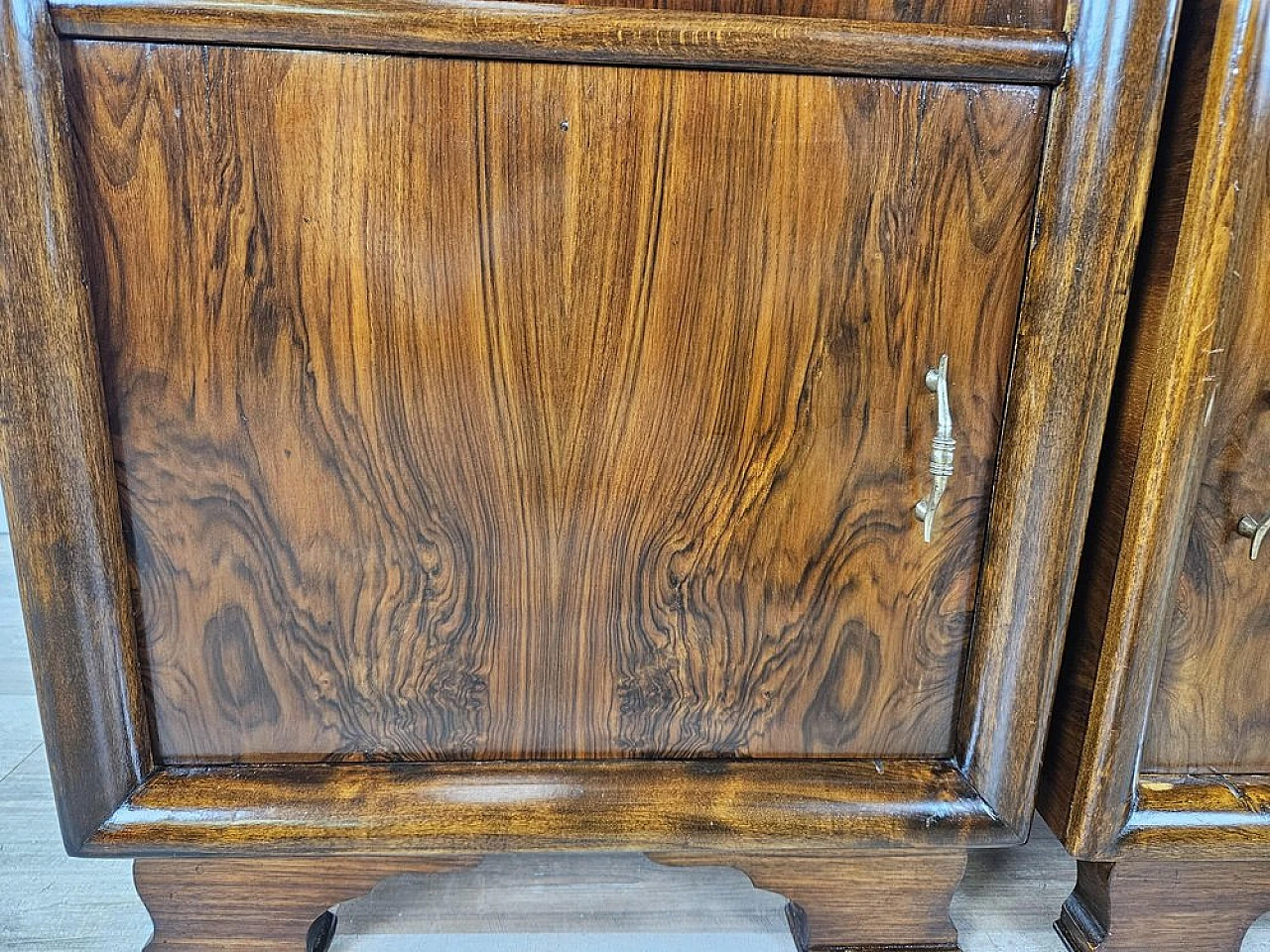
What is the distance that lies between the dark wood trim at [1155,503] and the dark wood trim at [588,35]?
0.26ft

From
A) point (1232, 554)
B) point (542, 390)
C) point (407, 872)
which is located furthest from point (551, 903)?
point (1232, 554)

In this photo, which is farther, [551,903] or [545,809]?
[551,903]

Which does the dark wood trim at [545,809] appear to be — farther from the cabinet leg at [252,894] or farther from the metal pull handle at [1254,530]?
the metal pull handle at [1254,530]

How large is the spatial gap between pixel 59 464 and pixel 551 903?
40 centimetres

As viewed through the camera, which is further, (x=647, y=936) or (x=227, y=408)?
(x=647, y=936)

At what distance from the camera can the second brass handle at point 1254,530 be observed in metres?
0.44

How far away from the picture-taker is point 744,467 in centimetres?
44

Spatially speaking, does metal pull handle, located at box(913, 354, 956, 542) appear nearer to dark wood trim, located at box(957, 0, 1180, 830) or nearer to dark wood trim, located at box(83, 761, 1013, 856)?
dark wood trim, located at box(957, 0, 1180, 830)

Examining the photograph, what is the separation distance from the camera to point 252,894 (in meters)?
0.48

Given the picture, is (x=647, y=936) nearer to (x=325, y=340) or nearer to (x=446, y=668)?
(x=446, y=668)

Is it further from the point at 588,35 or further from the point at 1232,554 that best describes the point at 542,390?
the point at 1232,554

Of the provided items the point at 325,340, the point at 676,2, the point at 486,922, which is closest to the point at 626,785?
the point at 486,922

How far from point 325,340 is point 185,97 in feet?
0.39

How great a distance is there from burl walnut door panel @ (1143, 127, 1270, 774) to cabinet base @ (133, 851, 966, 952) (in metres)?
0.15
